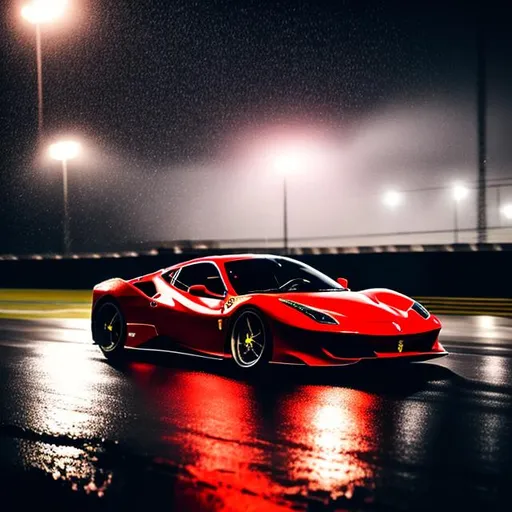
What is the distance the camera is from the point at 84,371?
9.43m

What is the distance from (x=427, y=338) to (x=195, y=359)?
278 centimetres

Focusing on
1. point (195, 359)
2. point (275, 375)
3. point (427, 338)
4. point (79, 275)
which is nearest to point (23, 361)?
point (195, 359)

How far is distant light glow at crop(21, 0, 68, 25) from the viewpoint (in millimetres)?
29570

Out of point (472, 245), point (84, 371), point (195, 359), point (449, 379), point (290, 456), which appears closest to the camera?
point (290, 456)

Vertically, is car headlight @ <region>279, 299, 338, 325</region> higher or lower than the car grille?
higher

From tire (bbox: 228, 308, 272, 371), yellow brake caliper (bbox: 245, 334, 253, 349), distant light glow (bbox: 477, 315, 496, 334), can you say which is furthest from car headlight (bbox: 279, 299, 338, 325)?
distant light glow (bbox: 477, 315, 496, 334)

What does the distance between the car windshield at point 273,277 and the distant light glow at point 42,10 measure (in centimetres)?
2188

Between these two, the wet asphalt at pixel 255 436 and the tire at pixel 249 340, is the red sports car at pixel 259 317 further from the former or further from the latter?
the wet asphalt at pixel 255 436

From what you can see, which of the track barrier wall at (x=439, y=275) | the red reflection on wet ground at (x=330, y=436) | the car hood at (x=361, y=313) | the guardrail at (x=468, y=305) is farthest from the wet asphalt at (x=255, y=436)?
the track barrier wall at (x=439, y=275)

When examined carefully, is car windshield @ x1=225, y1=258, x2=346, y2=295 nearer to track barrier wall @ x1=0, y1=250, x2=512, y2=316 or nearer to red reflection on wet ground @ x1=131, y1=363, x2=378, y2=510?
red reflection on wet ground @ x1=131, y1=363, x2=378, y2=510

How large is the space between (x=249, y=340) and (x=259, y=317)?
0.31 m

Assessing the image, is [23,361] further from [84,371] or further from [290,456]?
[290,456]

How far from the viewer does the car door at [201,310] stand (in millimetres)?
9077

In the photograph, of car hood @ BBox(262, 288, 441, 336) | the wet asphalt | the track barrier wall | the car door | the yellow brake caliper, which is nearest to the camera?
the wet asphalt
